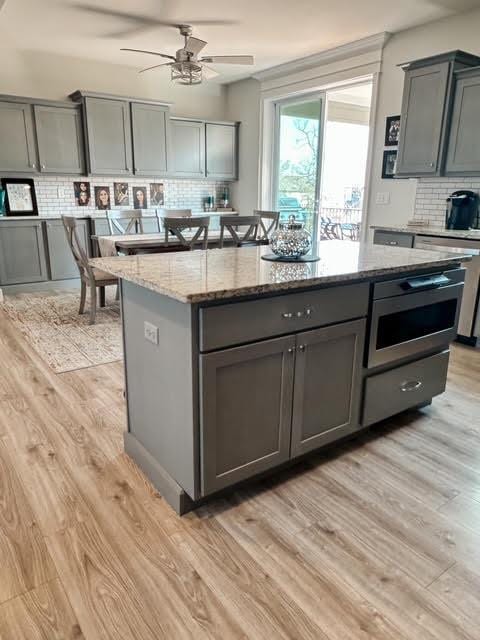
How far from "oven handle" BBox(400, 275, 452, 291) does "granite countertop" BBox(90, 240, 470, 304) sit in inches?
2.5

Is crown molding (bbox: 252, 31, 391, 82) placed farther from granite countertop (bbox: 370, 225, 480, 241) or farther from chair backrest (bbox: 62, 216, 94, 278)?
chair backrest (bbox: 62, 216, 94, 278)

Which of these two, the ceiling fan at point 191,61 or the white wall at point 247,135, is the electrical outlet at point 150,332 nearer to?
the ceiling fan at point 191,61

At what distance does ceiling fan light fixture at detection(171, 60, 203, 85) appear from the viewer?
13.9 ft

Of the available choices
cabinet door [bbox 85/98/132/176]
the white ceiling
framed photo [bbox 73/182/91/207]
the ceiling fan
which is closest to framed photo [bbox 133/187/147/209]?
cabinet door [bbox 85/98/132/176]

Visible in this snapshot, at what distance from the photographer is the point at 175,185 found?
6742 millimetres

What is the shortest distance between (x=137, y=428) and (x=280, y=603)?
100cm

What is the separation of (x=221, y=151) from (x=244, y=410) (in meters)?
5.93

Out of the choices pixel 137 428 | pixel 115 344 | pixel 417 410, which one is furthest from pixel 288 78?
pixel 137 428

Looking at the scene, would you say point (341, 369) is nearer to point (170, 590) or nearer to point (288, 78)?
point (170, 590)

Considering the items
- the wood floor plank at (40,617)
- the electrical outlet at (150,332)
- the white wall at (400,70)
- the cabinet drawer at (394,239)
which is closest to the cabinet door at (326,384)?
the electrical outlet at (150,332)

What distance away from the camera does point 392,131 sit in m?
4.68

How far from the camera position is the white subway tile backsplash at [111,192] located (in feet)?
18.8

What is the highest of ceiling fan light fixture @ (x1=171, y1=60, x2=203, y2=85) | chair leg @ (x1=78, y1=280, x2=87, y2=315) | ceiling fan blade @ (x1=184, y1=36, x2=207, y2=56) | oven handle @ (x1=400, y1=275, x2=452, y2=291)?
ceiling fan blade @ (x1=184, y1=36, x2=207, y2=56)

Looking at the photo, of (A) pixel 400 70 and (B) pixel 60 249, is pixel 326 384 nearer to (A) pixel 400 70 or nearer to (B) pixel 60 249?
(A) pixel 400 70
